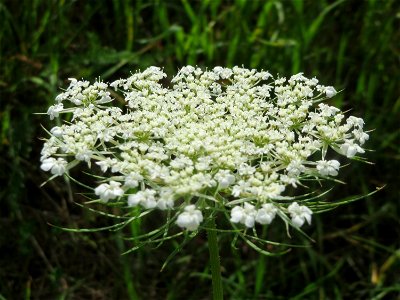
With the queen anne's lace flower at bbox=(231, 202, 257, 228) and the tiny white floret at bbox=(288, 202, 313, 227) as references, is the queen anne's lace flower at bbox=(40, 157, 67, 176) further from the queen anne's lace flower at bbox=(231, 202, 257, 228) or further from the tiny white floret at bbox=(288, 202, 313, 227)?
the tiny white floret at bbox=(288, 202, 313, 227)

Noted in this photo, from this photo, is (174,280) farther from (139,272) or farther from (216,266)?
(216,266)

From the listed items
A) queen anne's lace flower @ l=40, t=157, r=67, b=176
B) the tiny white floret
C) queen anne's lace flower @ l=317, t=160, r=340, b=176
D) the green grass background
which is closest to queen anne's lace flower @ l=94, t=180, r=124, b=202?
queen anne's lace flower @ l=40, t=157, r=67, b=176

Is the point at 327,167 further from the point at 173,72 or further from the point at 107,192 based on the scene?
the point at 173,72

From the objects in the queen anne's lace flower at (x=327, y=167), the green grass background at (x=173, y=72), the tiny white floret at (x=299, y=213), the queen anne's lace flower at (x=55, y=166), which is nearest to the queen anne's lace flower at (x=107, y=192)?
the queen anne's lace flower at (x=55, y=166)

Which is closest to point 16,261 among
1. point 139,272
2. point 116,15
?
point 139,272

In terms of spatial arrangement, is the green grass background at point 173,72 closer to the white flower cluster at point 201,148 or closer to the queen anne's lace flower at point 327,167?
the white flower cluster at point 201,148

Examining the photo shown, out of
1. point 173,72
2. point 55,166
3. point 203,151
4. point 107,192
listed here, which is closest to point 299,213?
point 203,151
